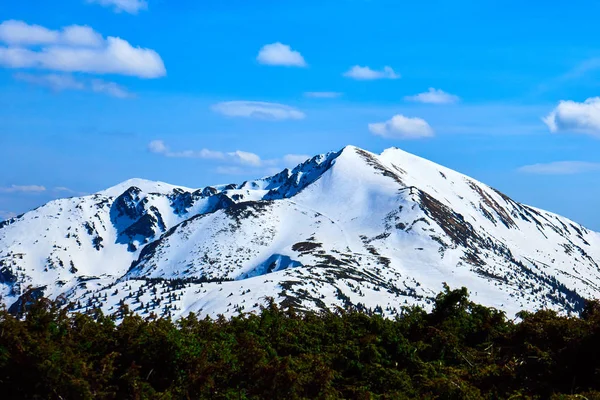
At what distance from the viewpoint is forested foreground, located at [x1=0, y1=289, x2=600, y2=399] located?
14062mm

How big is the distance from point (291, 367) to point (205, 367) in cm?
235

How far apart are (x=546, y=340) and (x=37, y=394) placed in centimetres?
1479

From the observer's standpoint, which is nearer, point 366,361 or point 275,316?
point 366,361

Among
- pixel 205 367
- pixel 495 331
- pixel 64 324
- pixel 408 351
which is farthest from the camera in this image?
pixel 495 331

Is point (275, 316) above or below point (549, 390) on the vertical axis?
above

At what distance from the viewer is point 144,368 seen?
16.0 meters

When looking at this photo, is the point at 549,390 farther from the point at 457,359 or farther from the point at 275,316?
the point at 275,316

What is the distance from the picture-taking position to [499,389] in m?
16.2

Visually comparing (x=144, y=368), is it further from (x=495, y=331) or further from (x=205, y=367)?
(x=495, y=331)

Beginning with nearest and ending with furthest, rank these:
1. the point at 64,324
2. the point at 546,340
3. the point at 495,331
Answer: the point at 64,324
the point at 546,340
the point at 495,331

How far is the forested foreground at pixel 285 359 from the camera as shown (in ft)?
46.1

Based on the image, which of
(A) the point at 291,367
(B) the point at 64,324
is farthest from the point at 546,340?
(B) the point at 64,324

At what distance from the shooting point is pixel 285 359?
1552 cm

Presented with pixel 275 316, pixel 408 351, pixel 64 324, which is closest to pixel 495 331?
pixel 408 351
